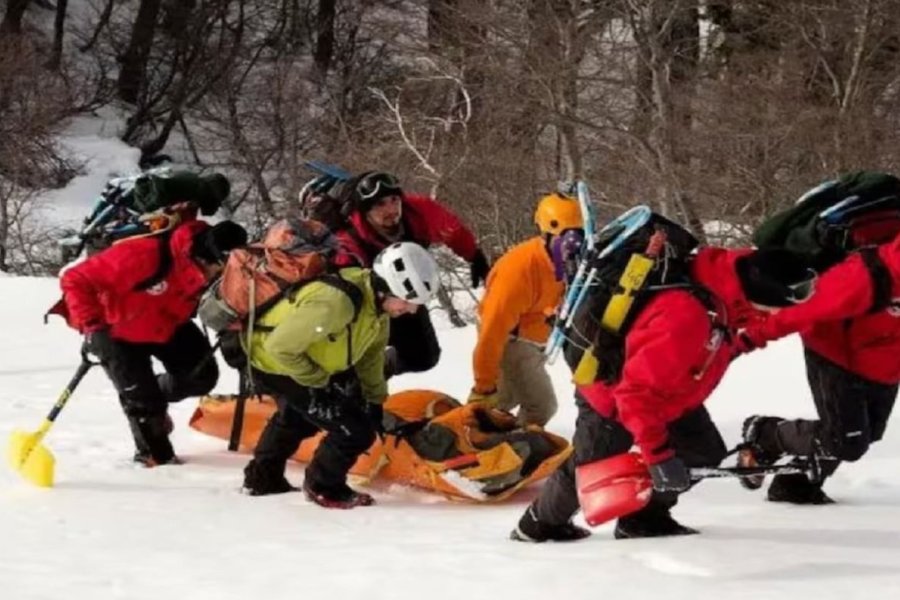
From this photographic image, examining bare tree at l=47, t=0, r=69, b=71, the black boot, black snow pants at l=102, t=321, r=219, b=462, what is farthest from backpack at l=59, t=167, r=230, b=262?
bare tree at l=47, t=0, r=69, b=71

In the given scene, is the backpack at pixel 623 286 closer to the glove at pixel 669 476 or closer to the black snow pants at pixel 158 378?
the glove at pixel 669 476

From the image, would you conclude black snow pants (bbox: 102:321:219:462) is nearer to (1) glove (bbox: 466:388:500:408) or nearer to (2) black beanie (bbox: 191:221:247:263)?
(2) black beanie (bbox: 191:221:247:263)

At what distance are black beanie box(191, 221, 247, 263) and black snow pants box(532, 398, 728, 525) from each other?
2095mm

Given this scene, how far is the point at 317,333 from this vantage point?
17.0 feet

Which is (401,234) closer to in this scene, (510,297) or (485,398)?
(510,297)

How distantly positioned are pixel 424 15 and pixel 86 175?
732 centimetres

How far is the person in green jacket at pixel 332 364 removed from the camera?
17.0ft

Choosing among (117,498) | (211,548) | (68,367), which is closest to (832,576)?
(211,548)

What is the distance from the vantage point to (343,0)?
29.6 metres

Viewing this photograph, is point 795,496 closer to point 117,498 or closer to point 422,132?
point 117,498

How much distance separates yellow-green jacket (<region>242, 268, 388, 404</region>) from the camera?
5180 mm

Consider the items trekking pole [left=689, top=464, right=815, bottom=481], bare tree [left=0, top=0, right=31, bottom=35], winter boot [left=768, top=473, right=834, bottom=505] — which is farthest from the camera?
bare tree [left=0, top=0, right=31, bottom=35]

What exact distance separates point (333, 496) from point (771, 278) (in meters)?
2.16

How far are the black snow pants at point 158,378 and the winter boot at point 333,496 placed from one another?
44.6 inches
